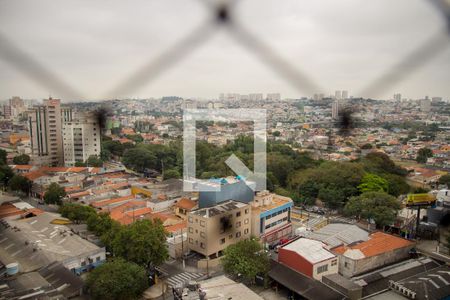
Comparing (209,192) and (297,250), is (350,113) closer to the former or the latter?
(297,250)

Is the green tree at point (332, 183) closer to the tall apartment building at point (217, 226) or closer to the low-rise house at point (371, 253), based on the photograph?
the low-rise house at point (371, 253)

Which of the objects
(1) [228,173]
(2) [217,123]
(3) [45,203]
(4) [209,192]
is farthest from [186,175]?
(2) [217,123]

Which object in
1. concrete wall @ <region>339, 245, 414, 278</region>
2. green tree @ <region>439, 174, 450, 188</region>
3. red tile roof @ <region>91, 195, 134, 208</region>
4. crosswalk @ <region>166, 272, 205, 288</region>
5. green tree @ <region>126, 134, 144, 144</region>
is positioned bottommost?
crosswalk @ <region>166, 272, 205, 288</region>

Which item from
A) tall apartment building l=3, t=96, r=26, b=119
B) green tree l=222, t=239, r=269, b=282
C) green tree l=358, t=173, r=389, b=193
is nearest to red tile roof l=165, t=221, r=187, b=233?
green tree l=222, t=239, r=269, b=282

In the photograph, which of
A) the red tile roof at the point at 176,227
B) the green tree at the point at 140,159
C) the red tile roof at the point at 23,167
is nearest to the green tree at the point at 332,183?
the red tile roof at the point at 176,227

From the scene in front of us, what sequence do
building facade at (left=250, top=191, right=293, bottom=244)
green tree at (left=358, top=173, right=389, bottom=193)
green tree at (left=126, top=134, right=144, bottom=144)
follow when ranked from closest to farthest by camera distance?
building facade at (left=250, top=191, right=293, bottom=244), green tree at (left=358, top=173, right=389, bottom=193), green tree at (left=126, top=134, right=144, bottom=144)

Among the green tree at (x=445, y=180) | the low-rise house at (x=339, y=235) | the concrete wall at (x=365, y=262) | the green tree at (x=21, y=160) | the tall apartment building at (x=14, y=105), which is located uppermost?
the tall apartment building at (x=14, y=105)

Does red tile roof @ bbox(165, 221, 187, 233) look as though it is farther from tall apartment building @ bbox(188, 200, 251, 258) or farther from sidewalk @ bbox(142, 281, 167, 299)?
sidewalk @ bbox(142, 281, 167, 299)
